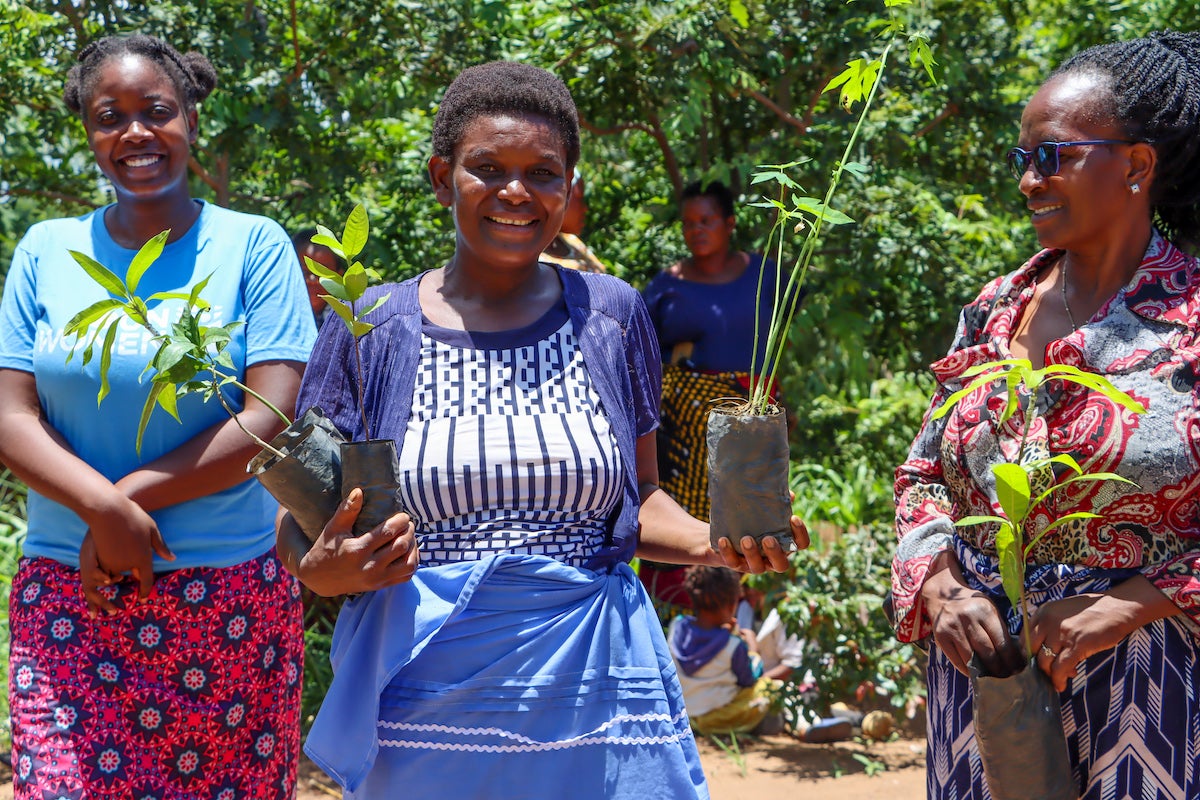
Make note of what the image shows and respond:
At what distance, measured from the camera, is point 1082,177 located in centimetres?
229

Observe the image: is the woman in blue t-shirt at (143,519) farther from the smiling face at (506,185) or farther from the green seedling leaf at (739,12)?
the green seedling leaf at (739,12)

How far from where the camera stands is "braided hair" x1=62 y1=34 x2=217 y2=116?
2.95m

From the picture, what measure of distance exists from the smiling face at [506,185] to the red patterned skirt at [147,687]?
99 cm

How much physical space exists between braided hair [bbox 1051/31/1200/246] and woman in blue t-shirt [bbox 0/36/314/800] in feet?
5.37

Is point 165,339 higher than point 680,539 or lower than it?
higher

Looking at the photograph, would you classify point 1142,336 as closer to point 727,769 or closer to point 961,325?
point 961,325

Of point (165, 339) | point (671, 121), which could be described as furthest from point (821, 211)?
point (671, 121)

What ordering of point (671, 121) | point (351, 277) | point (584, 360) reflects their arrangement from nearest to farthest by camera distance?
point (351, 277), point (584, 360), point (671, 121)

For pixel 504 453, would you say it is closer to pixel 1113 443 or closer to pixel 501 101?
pixel 501 101

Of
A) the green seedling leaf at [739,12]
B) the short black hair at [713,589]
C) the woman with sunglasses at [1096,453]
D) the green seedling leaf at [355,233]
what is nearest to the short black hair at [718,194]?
the green seedling leaf at [739,12]

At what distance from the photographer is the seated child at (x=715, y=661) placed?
5387mm

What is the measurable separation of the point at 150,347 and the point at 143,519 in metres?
0.34

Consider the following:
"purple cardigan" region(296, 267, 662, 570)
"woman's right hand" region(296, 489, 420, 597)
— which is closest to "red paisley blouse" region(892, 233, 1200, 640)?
"purple cardigan" region(296, 267, 662, 570)

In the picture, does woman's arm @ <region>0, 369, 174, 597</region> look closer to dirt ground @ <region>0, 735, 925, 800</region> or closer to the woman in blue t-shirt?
the woman in blue t-shirt
